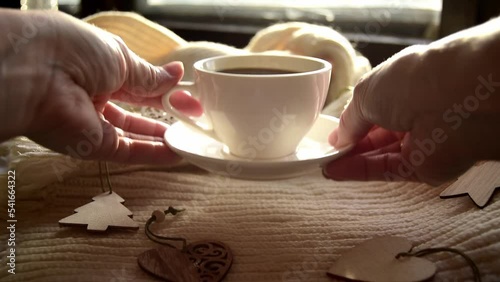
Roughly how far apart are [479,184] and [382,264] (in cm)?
20

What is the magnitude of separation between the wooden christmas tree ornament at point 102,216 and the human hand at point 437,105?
24cm

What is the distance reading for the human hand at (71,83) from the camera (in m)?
0.53

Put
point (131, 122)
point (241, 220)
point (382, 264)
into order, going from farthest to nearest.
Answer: point (131, 122)
point (241, 220)
point (382, 264)

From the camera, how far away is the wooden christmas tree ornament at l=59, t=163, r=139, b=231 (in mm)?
623

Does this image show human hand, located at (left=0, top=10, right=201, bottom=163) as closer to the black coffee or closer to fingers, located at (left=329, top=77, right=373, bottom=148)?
the black coffee

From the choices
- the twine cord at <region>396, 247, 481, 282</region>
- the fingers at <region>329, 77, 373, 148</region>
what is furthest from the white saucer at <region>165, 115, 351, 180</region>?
the twine cord at <region>396, 247, 481, 282</region>

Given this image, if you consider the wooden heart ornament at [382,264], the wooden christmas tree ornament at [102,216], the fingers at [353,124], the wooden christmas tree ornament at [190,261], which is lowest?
the wooden christmas tree ornament at [102,216]

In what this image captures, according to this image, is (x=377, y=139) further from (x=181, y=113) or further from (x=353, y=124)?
(x=181, y=113)

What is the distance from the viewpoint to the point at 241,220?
65 cm

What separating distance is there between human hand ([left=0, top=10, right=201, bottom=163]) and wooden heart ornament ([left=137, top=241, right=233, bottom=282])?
16 centimetres

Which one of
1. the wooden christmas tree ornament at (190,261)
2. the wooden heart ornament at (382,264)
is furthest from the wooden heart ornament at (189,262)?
the wooden heart ornament at (382,264)

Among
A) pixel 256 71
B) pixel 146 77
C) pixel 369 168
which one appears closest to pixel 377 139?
pixel 369 168

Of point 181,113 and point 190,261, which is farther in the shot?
point 181,113

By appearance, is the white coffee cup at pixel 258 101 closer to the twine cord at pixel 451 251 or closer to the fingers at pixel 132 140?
the fingers at pixel 132 140
